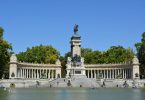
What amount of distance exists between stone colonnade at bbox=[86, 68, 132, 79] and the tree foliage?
1775 centimetres

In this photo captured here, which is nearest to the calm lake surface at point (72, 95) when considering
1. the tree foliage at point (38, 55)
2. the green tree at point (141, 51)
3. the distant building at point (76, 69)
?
the distant building at point (76, 69)

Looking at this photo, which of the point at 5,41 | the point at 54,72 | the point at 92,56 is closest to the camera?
the point at 5,41

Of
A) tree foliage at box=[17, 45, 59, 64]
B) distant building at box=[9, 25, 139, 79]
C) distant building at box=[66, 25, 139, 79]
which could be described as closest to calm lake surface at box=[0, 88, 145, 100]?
distant building at box=[9, 25, 139, 79]

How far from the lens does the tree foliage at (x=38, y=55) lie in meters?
150

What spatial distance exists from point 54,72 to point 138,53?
1199 inches

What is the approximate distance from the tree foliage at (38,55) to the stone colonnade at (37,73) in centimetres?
808

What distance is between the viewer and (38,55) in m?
152

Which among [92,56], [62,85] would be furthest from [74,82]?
[92,56]

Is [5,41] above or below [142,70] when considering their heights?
above

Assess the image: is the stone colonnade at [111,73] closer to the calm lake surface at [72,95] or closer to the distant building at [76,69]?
the distant building at [76,69]

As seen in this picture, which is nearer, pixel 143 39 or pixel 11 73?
pixel 11 73

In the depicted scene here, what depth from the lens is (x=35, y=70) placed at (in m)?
134

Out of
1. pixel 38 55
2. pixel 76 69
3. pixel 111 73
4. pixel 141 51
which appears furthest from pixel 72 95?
pixel 38 55

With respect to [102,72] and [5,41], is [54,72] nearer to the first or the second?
[102,72]
